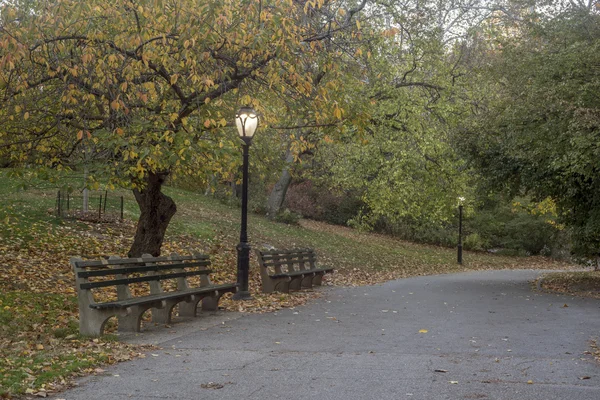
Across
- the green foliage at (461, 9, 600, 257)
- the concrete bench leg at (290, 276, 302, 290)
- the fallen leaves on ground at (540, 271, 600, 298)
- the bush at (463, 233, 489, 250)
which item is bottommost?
the bush at (463, 233, 489, 250)

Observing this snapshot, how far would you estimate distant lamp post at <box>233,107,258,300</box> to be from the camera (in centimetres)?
1312

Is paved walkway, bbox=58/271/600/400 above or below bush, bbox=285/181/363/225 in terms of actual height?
below

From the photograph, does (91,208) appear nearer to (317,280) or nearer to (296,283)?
(317,280)

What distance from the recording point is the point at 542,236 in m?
41.9

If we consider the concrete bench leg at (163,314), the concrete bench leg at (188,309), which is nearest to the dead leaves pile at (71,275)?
the concrete bench leg at (163,314)

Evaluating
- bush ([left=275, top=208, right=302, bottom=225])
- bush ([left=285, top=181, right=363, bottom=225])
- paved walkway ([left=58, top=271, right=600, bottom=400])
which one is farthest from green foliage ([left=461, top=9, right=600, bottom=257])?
bush ([left=285, top=181, right=363, bottom=225])

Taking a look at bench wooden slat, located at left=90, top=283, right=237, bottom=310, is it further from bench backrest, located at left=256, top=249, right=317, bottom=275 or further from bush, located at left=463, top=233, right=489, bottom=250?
bush, located at left=463, top=233, right=489, bottom=250

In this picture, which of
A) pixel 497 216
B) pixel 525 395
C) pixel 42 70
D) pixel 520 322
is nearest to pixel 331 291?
pixel 520 322

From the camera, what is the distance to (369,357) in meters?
7.76

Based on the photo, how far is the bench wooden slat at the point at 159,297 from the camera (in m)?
8.31

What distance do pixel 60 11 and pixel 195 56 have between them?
213 centimetres

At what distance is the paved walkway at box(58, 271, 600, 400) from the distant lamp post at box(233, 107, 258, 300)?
4.60ft

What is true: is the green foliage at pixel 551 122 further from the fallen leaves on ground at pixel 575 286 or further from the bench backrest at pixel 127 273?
the bench backrest at pixel 127 273

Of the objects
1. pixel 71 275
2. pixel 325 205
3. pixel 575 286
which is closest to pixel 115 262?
pixel 71 275
